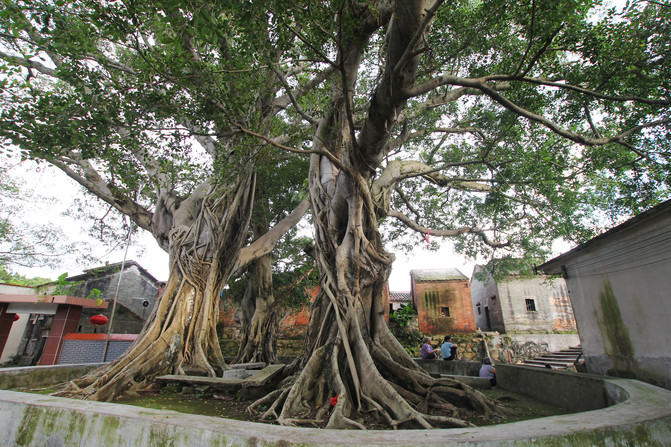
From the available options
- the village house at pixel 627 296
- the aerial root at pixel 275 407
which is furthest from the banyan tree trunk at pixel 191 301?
the village house at pixel 627 296

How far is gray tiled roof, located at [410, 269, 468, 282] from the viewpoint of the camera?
1381cm

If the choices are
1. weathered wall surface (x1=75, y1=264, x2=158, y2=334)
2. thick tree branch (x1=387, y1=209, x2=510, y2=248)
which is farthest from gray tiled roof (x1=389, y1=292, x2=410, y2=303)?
weathered wall surface (x1=75, y1=264, x2=158, y2=334)

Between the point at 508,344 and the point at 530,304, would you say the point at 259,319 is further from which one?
the point at 530,304

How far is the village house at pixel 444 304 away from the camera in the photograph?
1300cm

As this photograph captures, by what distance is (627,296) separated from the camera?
195 inches

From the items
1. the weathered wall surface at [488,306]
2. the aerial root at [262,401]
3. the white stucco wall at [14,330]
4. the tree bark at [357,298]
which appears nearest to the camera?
the tree bark at [357,298]

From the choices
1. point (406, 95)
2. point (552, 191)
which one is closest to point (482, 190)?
point (552, 191)

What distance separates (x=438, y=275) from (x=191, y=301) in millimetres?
11251

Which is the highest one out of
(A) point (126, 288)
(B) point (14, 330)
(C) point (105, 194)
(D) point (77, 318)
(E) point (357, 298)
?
(C) point (105, 194)

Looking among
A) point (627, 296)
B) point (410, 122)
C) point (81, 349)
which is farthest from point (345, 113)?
point (81, 349)

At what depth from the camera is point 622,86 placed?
438 cm

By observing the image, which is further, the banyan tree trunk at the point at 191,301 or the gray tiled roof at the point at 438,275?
the gray tiled roof at the point at 438,275

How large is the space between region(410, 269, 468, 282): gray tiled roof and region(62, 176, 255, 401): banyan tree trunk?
944cm

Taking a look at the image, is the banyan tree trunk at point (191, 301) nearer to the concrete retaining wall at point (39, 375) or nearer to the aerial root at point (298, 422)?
the concrete retaining wall at point (39, 375)
